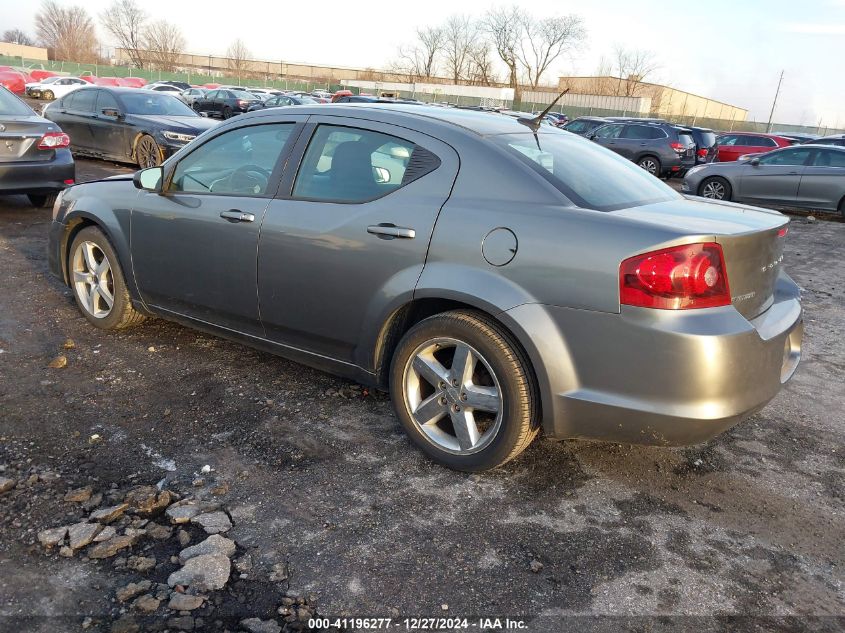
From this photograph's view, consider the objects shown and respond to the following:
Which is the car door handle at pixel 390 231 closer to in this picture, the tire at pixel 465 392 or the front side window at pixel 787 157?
the tire at pixel 465 392

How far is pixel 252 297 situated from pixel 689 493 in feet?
8.02

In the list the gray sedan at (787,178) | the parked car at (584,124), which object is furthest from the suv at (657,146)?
the gray sedan at (787,178)

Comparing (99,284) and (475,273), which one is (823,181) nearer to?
(475,273)

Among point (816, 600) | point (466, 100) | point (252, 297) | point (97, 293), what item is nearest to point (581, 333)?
point (816, 600)

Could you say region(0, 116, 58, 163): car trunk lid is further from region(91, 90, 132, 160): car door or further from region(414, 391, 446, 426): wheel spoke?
region(414, 391, 446, 426): wheel spoke

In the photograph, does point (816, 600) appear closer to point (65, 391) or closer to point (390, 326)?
point (390, 326)

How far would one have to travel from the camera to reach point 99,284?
4.81 meters

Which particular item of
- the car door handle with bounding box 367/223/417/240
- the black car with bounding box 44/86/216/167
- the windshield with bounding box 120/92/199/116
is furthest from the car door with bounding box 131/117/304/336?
the windshield with bounding box 120/92/199/116

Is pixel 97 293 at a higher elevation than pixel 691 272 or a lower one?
lower

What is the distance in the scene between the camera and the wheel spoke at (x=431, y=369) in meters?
3.18

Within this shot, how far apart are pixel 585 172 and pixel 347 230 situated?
1.21 meters

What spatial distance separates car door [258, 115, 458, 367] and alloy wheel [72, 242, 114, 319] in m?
1.70

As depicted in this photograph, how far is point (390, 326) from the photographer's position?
3381mm

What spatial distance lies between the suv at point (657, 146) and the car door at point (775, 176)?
182 inches
